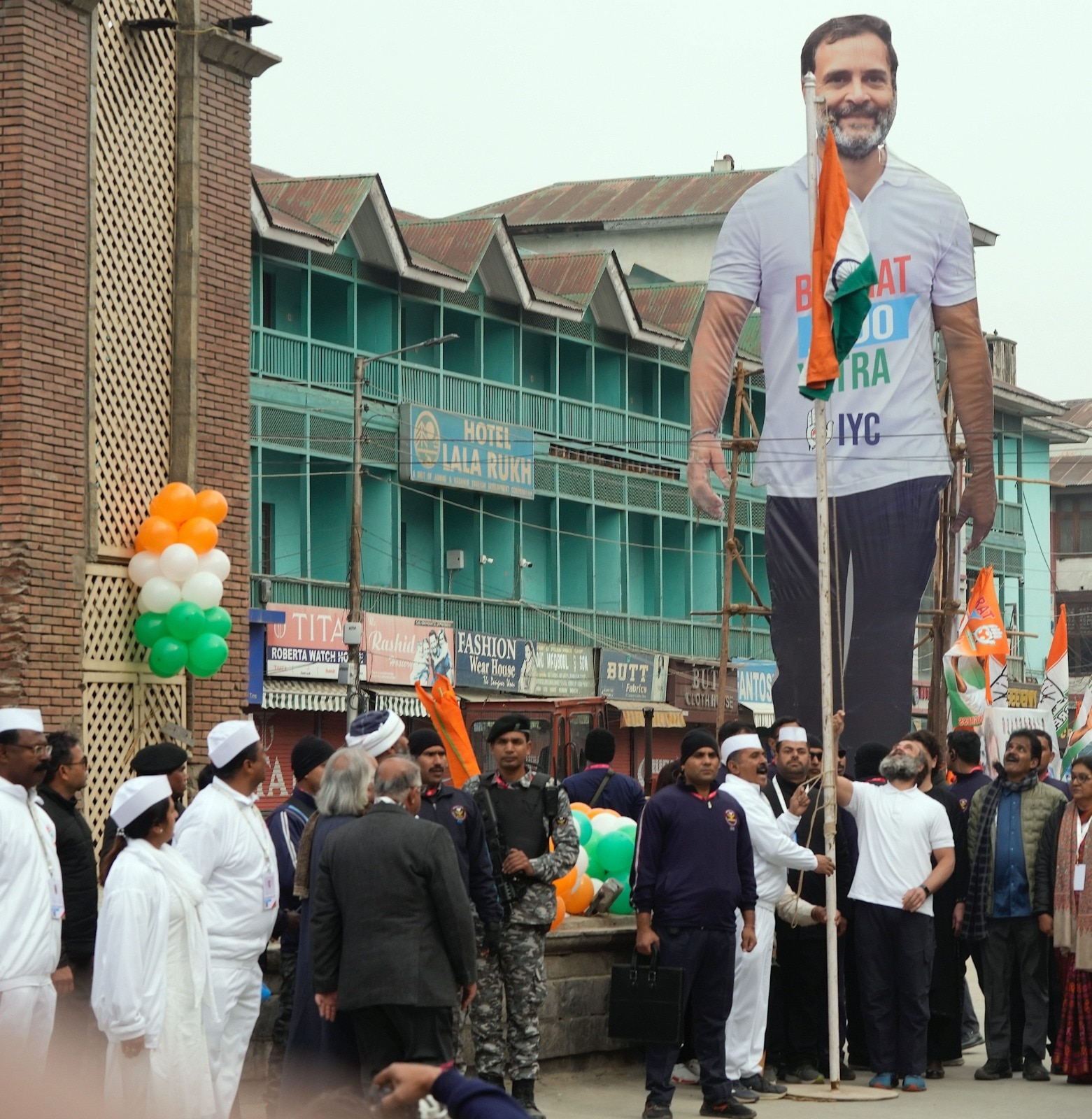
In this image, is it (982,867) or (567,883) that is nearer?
(567,883)

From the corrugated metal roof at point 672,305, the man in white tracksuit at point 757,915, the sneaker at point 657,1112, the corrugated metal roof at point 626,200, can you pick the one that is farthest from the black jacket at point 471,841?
the corrugated metal roof at point 626,200

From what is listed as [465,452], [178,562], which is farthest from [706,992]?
[465,452]

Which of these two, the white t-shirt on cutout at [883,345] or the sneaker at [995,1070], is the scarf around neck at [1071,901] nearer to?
the sneaker at [995,1070]

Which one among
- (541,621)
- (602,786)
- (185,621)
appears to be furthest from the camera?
(541,621)

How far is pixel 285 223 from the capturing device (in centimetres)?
3127

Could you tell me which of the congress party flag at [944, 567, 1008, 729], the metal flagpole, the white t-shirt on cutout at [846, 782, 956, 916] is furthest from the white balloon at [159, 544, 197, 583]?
the congress party flag at [944, 567, 1008, 729]

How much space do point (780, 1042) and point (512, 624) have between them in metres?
25.5

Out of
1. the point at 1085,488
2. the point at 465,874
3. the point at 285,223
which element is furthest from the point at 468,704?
the point at 1085,488

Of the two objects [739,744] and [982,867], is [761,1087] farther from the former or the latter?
[982,867]

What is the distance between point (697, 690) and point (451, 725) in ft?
88.1

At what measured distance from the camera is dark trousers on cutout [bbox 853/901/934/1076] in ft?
36.2

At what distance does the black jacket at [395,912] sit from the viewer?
7.19m

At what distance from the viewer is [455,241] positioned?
36.4m

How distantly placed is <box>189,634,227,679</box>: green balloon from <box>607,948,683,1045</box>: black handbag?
19.9ft
